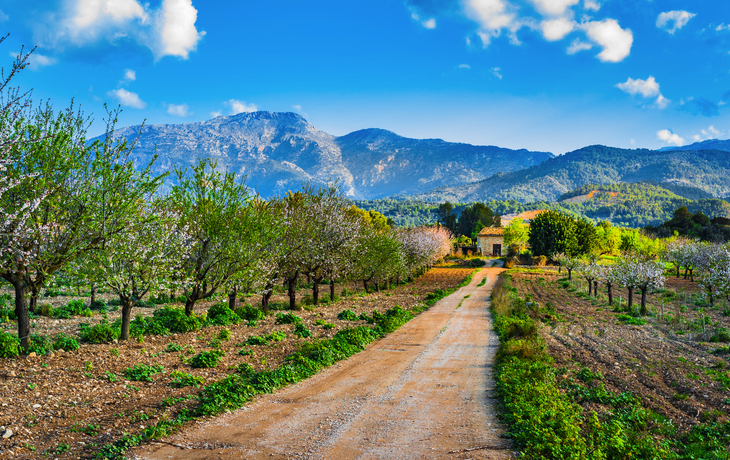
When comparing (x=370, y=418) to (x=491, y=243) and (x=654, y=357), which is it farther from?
(x=491, y=243)

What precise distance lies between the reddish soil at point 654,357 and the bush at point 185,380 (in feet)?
38.4

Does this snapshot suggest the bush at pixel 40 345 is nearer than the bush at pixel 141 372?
No

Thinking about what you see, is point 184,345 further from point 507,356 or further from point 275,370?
point 507,356

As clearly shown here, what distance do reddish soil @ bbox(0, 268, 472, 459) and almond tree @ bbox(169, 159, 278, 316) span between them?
2.66m

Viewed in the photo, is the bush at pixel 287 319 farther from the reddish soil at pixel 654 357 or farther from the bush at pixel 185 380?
the reddish soil at pixel 654 357

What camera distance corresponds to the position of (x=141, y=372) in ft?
38.3

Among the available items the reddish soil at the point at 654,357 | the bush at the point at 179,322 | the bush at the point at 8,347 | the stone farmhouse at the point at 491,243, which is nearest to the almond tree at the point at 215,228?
Answer: the bush at the point at 179,322

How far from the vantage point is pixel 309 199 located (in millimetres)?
28516

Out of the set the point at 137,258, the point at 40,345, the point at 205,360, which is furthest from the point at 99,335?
the point at 205,360

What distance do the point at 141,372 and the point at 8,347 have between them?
12.3 feet

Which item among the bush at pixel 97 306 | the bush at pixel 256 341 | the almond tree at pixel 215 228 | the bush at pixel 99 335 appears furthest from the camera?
the bush at pixel 97 306

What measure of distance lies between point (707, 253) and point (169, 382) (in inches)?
2443

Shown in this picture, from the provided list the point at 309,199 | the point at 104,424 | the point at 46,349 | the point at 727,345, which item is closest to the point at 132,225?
the point at 46,349

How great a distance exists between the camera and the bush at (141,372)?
11422 mm
